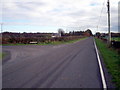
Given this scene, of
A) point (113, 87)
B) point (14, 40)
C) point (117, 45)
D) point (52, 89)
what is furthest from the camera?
point (14, 40)

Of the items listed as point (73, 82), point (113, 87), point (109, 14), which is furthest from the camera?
point (109, 14)

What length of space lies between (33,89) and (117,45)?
19063mm

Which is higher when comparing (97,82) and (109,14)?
(109,14)

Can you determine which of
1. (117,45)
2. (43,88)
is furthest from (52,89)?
(117,45)

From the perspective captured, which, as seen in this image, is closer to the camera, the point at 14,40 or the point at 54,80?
the point at 54,80

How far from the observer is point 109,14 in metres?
30.1

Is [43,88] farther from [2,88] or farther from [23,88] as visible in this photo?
[2,88]

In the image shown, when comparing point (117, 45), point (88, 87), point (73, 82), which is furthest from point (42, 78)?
point (117, 45)

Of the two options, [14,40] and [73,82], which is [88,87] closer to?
[73,82]

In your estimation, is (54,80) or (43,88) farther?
(54,80)

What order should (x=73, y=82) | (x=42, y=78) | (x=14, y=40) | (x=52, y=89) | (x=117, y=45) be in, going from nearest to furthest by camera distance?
(x=52, y=89) → (x=73, y=82) → (x=42, y=78) → (x=117, y=45) → (x=14, y=40)

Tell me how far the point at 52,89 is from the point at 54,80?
1317 mm

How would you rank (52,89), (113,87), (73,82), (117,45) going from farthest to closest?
(117,45) → (73,82) → (113,87) → (52,89)

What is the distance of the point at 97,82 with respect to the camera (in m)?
7.23
